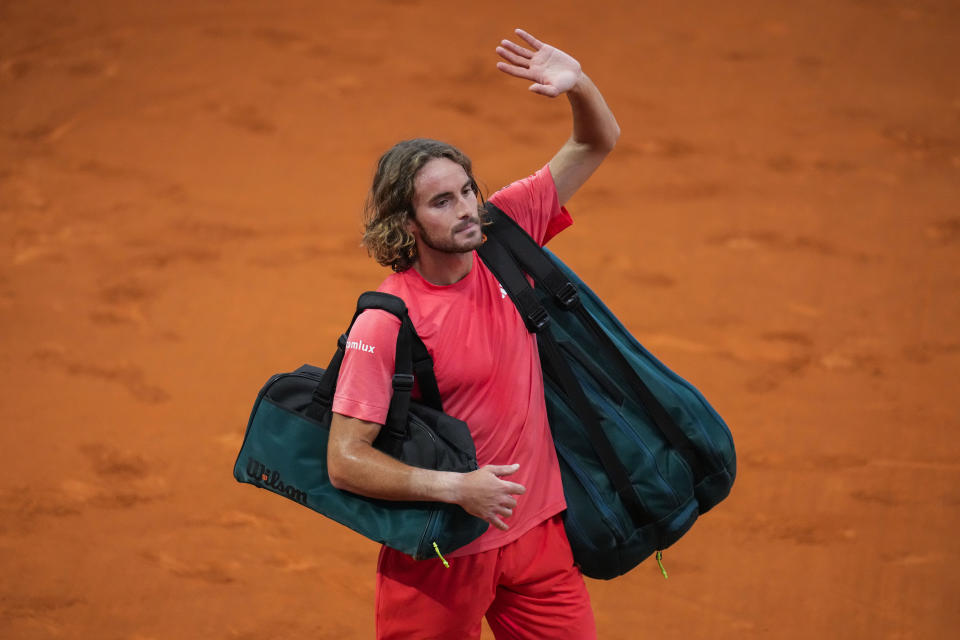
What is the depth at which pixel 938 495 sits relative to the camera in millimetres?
4895

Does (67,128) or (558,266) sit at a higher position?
(558,266)

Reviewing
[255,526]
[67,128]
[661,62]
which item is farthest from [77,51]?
[255,526]

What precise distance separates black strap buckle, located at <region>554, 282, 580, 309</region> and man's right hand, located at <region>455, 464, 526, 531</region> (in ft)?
1.83

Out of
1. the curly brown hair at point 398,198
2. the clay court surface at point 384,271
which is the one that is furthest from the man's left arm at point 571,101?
the clay court surface at point 384,271

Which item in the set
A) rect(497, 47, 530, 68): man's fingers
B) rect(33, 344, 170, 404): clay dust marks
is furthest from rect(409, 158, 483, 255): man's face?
rect(33, 344, 170, 404): clay dust marks

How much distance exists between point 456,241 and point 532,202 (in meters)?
0.40

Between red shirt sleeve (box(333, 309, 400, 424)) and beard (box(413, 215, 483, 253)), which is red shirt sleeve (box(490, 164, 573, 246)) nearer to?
beard (box(413, 215, 483, 253))

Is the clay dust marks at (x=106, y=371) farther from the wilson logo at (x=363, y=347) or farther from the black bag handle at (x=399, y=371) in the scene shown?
the wilson logo at (x=363, y=347)

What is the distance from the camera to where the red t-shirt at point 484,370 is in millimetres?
2717

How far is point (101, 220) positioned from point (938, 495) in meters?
5.02

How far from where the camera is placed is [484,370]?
284cm

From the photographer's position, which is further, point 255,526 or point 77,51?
point 77,51

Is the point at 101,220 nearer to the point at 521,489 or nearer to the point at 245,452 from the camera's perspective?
the point at 245,452

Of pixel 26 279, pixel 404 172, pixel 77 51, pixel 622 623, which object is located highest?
pixel 404 172
